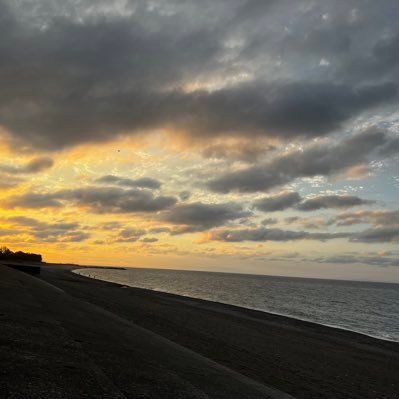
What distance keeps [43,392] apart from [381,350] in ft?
95.1

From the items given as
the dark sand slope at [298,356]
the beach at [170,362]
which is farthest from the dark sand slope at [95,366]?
the dark sand slope at [298,356]

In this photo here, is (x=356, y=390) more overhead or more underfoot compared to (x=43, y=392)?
more underfoot

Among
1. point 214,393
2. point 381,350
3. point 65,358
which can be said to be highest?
point 65,358

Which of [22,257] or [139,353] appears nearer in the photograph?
[139,353]

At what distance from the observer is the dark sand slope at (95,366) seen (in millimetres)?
8016

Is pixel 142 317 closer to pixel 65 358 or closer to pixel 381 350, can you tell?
pixel 381 350

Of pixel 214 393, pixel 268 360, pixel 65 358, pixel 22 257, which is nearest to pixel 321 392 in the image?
pixel 268 360

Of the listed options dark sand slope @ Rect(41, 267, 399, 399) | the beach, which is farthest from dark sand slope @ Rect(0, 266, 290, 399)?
dark sand slope @ Rect(41, 267, 399, 399)

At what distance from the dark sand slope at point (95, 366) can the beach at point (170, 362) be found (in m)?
0.03

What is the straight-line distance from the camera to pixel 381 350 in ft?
101

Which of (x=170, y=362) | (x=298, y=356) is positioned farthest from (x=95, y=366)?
(x=298, y=356)

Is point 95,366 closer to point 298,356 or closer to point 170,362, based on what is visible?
point 170,362

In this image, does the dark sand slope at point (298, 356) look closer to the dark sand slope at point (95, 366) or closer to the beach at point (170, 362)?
the beach at point (170, 362)

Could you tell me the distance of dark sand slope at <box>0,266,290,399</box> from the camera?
8.02 m
